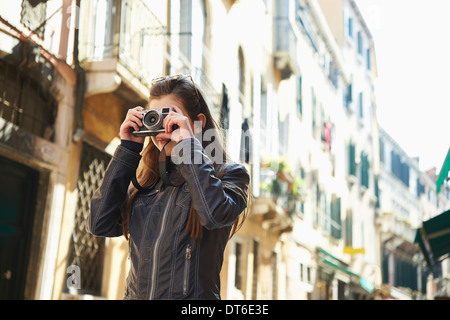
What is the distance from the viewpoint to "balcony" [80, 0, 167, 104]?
24.2 feet

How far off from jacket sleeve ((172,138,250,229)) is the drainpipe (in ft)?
17.9

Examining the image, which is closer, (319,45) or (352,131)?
(319,45)

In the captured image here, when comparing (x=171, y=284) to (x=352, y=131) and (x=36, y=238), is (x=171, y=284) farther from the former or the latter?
(x=352, y=131)

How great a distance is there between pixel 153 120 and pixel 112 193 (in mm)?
242

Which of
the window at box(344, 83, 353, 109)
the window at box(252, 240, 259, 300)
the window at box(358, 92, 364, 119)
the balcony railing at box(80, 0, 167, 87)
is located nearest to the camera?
the balcony railing at box(80, 0, 167, 87)

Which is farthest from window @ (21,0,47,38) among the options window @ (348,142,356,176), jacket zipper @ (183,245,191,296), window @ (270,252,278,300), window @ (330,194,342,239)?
window @ (348,142,356,176)

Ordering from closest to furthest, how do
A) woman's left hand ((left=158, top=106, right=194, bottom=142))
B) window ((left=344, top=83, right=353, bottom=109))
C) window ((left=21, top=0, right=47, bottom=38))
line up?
woman's left hand ((left=158, top=106, right=194, bottom=142)) → window ((left=21, top=0, right=47, bottom=38)) → window ((left=344, top=83, right=353, bottom=109))

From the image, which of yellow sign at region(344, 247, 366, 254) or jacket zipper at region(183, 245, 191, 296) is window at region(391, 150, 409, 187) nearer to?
yellow sign at region(344, 247, 366, 254)

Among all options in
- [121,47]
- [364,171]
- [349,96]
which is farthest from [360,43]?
[121,47]

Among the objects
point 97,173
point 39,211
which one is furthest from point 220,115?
point 39,211

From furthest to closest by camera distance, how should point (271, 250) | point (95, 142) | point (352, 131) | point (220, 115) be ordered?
1. point (352, 131)
2. point (271, 250)
3. point (220, 115)
4. point (95, 142)

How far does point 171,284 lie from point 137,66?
6.71 m

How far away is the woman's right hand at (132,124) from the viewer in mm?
1930

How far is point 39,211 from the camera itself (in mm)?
6586
